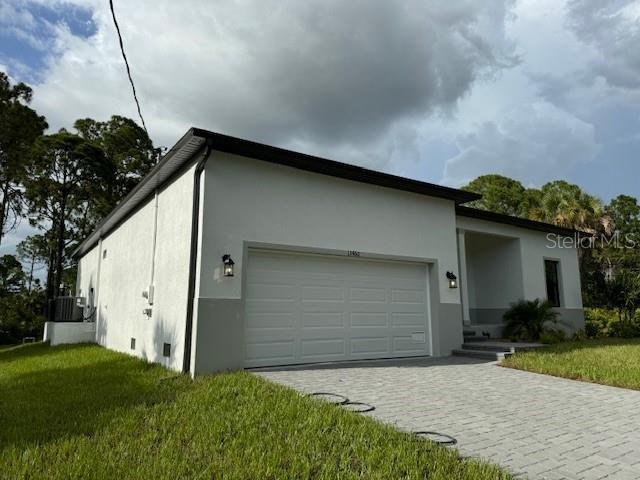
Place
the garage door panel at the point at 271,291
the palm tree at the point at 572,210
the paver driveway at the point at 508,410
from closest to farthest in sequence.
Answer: the paver driveway at the point at 508,410, the garage door panel at the point at 271,291, the palm tree at the point at 572,210

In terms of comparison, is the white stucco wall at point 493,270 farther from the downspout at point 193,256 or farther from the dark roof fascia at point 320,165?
the downspout at point 193,256

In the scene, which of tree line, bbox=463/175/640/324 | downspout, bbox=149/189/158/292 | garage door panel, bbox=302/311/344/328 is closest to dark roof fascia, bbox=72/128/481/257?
downspout, bbox=149/189/158/292

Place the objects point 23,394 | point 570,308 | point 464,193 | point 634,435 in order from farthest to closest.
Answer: point 570,308 < point 464,193 < point 23,394 < point 634,435

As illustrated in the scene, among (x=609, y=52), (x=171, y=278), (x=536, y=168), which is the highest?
(x=536, y=168)

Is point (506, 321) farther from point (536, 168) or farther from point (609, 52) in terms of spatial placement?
point (536, 168)

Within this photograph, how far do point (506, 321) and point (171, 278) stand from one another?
30.8 feet

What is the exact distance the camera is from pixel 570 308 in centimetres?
1373

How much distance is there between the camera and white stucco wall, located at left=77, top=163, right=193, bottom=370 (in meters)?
7.45

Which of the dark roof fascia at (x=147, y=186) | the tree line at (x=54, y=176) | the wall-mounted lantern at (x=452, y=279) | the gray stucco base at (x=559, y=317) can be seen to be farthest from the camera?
the tree line at (x=54, y=176)

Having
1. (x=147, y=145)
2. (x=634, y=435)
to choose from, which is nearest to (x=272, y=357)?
(x=634, y=435)

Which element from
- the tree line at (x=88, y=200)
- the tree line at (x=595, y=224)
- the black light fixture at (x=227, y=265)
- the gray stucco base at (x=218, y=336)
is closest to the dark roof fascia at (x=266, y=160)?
the black light fixture at (x=227, y=265)

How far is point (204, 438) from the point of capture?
3660 mm

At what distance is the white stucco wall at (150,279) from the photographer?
7.45 m

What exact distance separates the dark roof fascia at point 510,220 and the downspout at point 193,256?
23.8 feet
